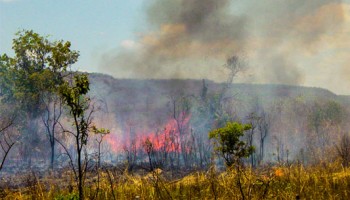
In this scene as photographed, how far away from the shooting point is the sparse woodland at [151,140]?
11.0 m

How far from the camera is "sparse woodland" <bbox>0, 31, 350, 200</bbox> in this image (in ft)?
36.2

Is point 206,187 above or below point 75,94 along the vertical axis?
below

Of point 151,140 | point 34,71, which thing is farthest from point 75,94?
point 151,140

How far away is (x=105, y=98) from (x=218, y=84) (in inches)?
2023

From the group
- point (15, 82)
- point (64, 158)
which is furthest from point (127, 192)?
point (64, 158)

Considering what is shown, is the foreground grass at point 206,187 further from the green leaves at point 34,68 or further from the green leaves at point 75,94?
the green leaves at point 34,68

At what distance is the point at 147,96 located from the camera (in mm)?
128250

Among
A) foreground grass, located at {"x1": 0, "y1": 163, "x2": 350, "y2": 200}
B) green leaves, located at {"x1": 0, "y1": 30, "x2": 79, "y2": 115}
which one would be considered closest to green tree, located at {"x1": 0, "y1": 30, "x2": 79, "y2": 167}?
green leaves, located at {"x1": 0, "y1": 30, "x2": 79, "y2": 115}

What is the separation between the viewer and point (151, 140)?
7844 cm

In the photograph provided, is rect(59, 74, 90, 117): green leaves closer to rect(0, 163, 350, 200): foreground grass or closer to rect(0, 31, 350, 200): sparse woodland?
rect(0, 31, 350, 200): sparse woodland

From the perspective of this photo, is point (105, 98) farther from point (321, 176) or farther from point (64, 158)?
point (321, 176)

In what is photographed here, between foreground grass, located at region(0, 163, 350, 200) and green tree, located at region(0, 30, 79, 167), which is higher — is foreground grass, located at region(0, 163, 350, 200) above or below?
below

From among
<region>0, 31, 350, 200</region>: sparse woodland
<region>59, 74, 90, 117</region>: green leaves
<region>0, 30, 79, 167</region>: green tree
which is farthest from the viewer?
<region>0, 30, 79, 167</region>: green tree

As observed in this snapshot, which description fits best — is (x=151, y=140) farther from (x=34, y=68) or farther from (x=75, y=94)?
(x=75, y=94)
